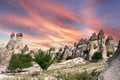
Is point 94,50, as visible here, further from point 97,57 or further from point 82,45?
point 82,45

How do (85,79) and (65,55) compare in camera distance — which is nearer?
(85,79)

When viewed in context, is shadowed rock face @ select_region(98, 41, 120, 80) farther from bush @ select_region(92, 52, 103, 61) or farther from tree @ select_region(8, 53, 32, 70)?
bush @ select_region(92, 52, 103, 61)

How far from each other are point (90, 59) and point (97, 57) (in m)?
4.70

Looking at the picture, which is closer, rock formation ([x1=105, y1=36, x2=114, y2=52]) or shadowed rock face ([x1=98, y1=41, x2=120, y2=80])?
shadowed rock face ([x1=98, y1=41, x2=120, y2=80])

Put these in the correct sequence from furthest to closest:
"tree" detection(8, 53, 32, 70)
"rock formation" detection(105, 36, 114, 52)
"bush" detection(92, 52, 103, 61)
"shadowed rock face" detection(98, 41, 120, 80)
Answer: "rock formation" detection(105, 36, 114, 52) → "bush" detection(92, 52, 103, 61) → "tree" detection(8, 53, 32, 70) → "shadowed rock face" detection(98, 41, 120, 80)

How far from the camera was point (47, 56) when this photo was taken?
69438 millimetres

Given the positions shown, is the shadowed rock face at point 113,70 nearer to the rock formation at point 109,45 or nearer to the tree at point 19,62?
the tree at point 19,62

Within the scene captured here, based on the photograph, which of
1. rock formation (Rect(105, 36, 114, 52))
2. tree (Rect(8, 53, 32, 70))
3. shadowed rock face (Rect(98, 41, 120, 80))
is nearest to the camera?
shadowed rock face (Rect(98, 41, 120, 80))

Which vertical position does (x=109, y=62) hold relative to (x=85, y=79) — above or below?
above

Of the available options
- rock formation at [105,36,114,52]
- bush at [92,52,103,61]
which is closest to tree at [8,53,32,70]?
bush at [92,52,103,61]

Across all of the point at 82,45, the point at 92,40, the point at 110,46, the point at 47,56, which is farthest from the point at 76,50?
the point at 47,56

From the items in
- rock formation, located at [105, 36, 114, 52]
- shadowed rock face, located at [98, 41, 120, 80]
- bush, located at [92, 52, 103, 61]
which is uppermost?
rock formation, located at [105, 36, 114, 52]

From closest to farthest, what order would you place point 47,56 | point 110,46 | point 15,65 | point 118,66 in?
1. point 118,66
2. point 47,56
3. point 15,65
4. point 110,46

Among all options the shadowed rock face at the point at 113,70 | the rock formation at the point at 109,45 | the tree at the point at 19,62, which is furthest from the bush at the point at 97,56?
the shadowed rock face at the point at 113,70
